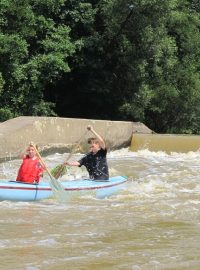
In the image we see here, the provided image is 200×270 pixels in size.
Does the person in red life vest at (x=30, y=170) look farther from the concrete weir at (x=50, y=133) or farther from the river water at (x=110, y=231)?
the concrete weir at (x=50, y=133)

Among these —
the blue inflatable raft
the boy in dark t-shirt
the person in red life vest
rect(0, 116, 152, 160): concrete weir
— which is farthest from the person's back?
rect(0, 116, 152, 160): concrete weir

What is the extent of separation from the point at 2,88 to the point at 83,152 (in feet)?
18.1

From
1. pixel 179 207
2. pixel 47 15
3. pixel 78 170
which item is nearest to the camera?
pixel 179 207

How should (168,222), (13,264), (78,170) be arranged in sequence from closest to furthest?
(13,264)
(168,222)
(78,170)

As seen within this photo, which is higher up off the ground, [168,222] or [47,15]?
[47,15]

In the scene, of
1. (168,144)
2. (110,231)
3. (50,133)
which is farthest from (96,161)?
(168,144)

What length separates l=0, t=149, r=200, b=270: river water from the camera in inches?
193

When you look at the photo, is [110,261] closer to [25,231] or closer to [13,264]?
[13,264]

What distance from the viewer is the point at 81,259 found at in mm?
4961

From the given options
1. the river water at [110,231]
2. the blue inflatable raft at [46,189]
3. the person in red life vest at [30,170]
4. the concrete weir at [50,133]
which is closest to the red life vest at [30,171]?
the person in red life vest at [30,170]

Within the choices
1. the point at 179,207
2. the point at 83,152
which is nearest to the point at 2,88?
the point at 83,152

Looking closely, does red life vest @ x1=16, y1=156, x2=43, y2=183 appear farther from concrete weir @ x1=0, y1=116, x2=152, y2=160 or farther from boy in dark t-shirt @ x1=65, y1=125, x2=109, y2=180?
concrete weir @ x1=0, y1=116, x2=152, y2=160

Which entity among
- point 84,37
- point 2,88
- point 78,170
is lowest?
point 78,170

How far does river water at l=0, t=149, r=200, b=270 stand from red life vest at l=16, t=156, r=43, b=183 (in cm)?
56
